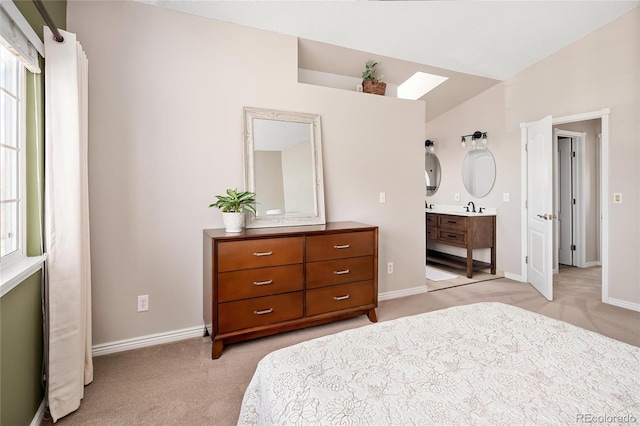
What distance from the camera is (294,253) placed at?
243cm

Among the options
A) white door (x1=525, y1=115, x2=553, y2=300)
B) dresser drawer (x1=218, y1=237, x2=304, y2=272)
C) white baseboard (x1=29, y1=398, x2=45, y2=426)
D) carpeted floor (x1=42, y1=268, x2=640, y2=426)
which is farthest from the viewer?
white door (x1=525, y1=115, x2=553, y2=300)

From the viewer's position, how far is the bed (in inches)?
33.0

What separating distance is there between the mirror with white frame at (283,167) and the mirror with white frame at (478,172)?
9.45 feet

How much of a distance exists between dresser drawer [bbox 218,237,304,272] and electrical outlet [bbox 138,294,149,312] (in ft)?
2.41

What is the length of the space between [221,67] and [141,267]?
68.4 inches

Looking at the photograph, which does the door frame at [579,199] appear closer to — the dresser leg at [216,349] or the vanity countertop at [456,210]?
the vanity countertop at [456,210]

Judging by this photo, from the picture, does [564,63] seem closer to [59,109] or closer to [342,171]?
[342,171]

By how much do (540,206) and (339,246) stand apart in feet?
8.71

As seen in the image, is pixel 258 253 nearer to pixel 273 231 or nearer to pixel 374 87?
pixel 273 231

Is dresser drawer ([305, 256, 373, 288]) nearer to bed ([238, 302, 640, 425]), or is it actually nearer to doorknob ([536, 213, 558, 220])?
bed ([238, 302, 640, 425])

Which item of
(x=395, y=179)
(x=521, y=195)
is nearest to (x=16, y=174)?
(x=395, y=179)

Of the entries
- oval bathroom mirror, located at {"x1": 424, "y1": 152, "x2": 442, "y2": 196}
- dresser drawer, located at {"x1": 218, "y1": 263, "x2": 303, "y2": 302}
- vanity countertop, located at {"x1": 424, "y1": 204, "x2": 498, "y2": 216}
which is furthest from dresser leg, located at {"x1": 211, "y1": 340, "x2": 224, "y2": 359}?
oval bathroom mirror, located at {"x1": 424, "y1": 152, "x2": 442, "y2": 196}

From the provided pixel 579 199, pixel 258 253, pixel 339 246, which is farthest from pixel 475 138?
pixel 258 253

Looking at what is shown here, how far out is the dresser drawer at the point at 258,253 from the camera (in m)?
2.20
